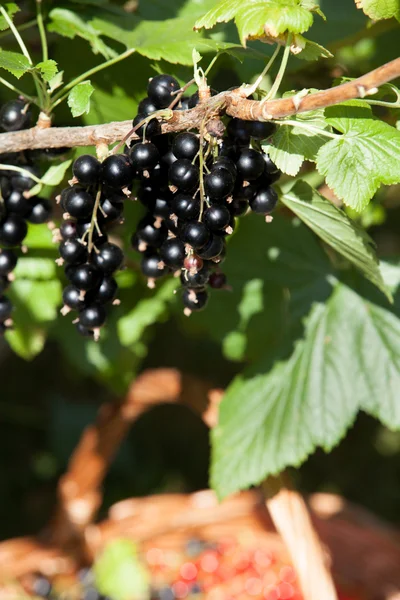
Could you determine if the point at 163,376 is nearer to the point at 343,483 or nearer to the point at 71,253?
the point at 71,253

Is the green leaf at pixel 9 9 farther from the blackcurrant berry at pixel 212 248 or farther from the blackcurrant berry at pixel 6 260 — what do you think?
the blackcurrant berry at pixel 212 248

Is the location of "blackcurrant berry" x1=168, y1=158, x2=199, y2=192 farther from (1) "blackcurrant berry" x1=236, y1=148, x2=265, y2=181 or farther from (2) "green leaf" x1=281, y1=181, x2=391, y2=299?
(2) "green leaf" x1=281, y1=181, x2=391, y2=299

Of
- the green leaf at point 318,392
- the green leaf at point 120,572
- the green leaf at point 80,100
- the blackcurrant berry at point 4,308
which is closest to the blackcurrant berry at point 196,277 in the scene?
the green leaf at point 80,100

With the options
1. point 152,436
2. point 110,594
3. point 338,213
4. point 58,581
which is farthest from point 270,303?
point 152,436

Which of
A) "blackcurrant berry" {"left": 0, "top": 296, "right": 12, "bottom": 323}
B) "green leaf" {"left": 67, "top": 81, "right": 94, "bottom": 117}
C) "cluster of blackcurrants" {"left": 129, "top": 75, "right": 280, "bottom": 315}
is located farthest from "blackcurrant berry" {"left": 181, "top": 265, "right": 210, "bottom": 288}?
"blackcurrant berry" {"left": 0, "top": 296, "right": 12, "bottom": 323}

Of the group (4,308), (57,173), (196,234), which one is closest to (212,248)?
(196,234)
